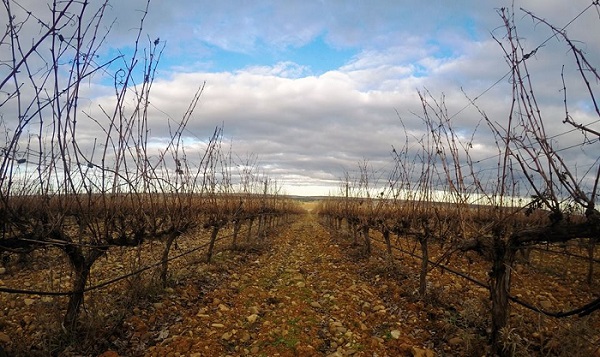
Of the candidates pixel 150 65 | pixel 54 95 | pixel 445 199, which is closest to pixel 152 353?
pixel 54 95

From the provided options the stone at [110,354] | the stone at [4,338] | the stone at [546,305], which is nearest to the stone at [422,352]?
the stone at [110,354]

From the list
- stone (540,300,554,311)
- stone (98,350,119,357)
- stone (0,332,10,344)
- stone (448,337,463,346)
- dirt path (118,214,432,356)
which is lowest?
stone (540,300,554,311)

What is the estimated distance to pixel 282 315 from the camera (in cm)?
542

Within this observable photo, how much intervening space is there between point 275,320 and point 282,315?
10.0 inches

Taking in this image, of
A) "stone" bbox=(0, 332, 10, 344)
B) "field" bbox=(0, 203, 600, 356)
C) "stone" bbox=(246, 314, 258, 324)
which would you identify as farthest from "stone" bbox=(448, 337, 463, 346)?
"stone" bbox=(0, 332, 10, 344)

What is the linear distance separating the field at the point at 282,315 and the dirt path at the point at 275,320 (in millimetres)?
16

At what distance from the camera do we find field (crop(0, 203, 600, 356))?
157 inches

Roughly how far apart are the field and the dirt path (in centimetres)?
2

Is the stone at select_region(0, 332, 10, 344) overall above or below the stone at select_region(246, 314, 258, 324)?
above

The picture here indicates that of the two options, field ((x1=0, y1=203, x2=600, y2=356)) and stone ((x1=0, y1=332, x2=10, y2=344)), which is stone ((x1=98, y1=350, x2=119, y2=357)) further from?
stone ((x1=0, y1=332, x2=10, y2=344))

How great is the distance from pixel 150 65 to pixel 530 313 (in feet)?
21.4

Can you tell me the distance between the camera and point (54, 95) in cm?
315

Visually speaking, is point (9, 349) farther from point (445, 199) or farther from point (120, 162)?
point (445, 199)

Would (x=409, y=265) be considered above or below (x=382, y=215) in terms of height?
below
